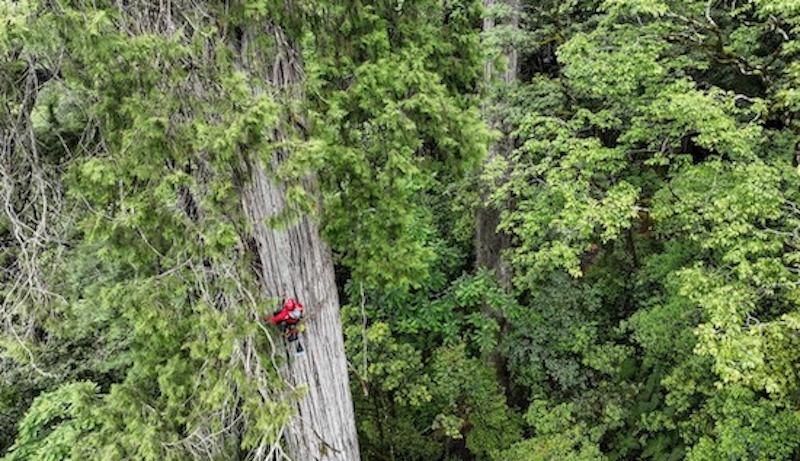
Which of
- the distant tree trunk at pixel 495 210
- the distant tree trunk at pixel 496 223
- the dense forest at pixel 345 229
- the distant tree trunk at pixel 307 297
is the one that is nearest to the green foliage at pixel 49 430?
the dense forest at pixel 345 229

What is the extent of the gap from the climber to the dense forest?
65mm

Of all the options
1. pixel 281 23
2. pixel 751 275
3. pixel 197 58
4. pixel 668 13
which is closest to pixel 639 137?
pixel 668 13

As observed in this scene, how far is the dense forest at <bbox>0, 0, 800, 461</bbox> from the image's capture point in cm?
248

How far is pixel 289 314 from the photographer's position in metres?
2.96

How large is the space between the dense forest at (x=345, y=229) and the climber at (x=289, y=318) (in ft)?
0.21

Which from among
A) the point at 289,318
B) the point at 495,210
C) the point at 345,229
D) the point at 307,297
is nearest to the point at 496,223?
the point at 495,210

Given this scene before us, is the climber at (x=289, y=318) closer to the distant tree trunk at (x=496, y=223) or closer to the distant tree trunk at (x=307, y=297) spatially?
the distant tree trunk at (x=307, y=297)

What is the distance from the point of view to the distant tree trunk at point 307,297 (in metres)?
2.89

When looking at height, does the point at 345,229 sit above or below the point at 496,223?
above

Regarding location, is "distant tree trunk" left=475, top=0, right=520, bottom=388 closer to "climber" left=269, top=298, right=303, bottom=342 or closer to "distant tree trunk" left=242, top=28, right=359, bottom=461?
"distant tree trunk" left=242, top=28, right=359, bottom=461

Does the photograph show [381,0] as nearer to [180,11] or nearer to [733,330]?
[180,11]

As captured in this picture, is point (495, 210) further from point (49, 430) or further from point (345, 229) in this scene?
point (49, 430)

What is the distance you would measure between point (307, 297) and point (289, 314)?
20 cm

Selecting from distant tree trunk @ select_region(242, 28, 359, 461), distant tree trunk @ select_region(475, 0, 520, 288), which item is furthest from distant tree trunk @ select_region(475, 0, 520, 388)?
distant tree trunk @ select_region(242, 28, 359, 461)
